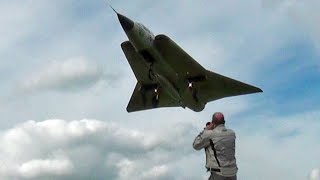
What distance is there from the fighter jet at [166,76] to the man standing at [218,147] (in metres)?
27.6

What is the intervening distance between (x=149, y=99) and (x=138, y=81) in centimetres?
366

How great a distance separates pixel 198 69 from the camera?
45.6 m

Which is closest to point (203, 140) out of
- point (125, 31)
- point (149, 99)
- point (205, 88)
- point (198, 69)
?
point (125, 31)

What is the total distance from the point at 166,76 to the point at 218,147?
3142 cm

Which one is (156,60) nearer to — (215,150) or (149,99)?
(149,99)

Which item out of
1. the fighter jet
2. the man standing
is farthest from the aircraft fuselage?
the man standing

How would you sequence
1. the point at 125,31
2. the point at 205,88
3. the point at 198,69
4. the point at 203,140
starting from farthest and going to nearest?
the point at 205,88 < the point at 198,69 < the point at 125,31 < the point at 203,140

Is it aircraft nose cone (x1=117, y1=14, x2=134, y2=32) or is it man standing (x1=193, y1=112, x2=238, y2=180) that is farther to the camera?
aircraft nose cone (x1=117, y1=14, x2=134, y2=32)

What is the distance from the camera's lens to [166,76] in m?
42.9

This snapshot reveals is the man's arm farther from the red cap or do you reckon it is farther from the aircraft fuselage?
the aircraft fuselage

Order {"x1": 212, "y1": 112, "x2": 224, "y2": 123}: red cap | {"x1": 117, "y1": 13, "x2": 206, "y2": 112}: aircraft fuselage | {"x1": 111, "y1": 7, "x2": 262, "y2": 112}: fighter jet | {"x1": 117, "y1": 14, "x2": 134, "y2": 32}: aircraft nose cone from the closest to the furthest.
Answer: {"x1": 212, "y1": 112, "x2": 224, "y2": 123}: red cap < {"x1": 117, "y1": 14, "x2": 134, "y2": 32}: aircraft nose cone < {"x1": 117, "y1": 13, "x2": 206, "y2": 112}: aircraft fuselage < {"x1": 111, "y1": 7, "x2": 262, "y2": 112}: fighter jet

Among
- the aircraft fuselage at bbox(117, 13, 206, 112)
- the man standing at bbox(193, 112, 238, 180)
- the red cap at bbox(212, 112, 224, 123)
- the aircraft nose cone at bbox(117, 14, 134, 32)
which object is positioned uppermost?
the aircraft nose cone at bbox(117, 14, 134, 32)

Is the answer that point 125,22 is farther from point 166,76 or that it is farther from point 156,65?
point 166,76

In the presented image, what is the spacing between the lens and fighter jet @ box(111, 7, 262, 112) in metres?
40.4
